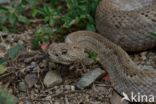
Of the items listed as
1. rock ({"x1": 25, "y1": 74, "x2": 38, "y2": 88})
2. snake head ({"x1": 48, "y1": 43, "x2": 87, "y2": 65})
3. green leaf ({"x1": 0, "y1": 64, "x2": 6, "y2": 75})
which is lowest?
rock ({"x1": 25, "y1": 74, "x2": 38, "y2": 88})

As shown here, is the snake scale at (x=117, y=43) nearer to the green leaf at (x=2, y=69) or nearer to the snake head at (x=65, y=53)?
the snake head at (x=65, y=53)

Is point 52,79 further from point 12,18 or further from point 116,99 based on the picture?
point 12,18

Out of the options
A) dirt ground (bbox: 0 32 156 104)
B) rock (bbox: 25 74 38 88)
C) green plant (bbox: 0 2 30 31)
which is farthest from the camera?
green plant (bbox: 0 2 30 31)

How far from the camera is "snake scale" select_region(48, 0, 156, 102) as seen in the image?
5.07 metres

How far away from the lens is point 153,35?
18.1ft

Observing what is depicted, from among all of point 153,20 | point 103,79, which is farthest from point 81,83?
point 153,20

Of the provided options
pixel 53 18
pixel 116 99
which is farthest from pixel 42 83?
pixel 53 18

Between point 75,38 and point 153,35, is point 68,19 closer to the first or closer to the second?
point 75,38

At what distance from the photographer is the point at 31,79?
18.1ft

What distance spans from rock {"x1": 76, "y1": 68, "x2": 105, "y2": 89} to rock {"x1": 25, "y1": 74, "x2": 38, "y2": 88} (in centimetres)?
54

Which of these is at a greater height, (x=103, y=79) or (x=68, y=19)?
(x=68, y=19)

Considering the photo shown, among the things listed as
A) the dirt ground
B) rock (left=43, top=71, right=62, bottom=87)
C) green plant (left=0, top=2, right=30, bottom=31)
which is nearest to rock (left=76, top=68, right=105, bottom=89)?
the dirt ground

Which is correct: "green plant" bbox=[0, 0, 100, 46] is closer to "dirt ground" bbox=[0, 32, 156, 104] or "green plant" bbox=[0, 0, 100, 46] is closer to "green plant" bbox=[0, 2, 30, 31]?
"green plant" bbox=[0, 2, 30, 31]

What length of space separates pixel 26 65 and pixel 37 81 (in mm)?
412
